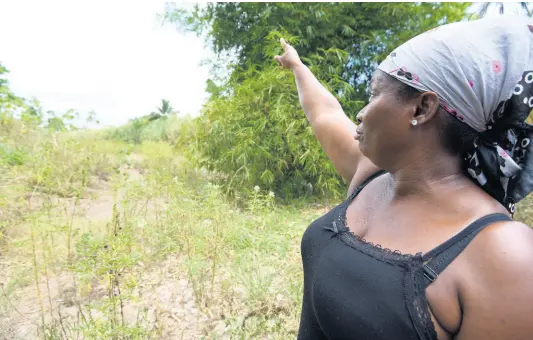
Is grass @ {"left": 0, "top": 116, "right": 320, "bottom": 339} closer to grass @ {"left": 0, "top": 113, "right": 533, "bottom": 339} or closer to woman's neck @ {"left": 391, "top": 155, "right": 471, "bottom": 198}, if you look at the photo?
grass @ {"left": 0, "top": 113, "right": 533, "bottom": 339}

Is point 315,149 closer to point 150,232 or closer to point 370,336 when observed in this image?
point 150,232

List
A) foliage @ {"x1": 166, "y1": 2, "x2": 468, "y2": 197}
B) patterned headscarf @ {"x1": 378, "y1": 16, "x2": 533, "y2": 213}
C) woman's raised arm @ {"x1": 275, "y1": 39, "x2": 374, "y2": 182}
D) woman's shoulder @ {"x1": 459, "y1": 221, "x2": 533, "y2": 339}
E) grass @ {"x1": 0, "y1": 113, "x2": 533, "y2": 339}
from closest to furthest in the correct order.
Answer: woman's shoulder @ {"x1": 459, "y1": 221, "x2": 533, "y2": 339}, patterned headscarf @ {"x1": 378, "y1": 16, "x2": 533, "y2": 213}, woman's raised arm @ {"x1": 275, "y1": 39, "x2": 374, "y2": 182}, grass @ {"x1": 0, "y1": 113, "x2": 533, "y2": 339}, foliage @ {"x1": 166, "y1": 2, "x2": 468, "y2": 197}

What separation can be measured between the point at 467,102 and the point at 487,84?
0.15 feet

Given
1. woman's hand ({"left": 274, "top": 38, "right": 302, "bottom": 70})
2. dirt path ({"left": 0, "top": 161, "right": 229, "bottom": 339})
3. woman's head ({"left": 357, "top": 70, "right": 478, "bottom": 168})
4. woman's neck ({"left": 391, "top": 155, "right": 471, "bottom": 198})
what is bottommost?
dirt path ({"left": 0, "top": 161, "right": 229, "bottom": 339})

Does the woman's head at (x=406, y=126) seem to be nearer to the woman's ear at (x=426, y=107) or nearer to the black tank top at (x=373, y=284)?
the woman's ear at (x=426, y=107)

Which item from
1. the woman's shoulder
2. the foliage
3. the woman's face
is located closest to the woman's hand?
the woman's face

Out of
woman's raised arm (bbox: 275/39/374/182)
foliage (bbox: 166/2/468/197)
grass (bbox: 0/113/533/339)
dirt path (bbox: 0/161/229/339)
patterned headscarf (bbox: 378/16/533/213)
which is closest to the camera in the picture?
patterned headscarf (bbox: 378/16/533/213)

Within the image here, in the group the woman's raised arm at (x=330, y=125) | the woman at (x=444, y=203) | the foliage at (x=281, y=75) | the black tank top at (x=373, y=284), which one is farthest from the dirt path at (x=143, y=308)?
the foliage at (x=281, y=75)

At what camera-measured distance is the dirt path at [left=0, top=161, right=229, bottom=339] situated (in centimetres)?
220

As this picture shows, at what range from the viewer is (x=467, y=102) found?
2.48 feet

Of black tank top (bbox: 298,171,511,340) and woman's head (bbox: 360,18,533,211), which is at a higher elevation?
woman's head (bbox: 360,18,533,211)

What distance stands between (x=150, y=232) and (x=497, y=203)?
2.47 metres

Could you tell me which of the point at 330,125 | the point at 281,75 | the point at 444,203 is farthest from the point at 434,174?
the point at 281,75

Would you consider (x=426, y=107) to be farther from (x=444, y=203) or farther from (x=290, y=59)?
(x=290, y=59)
